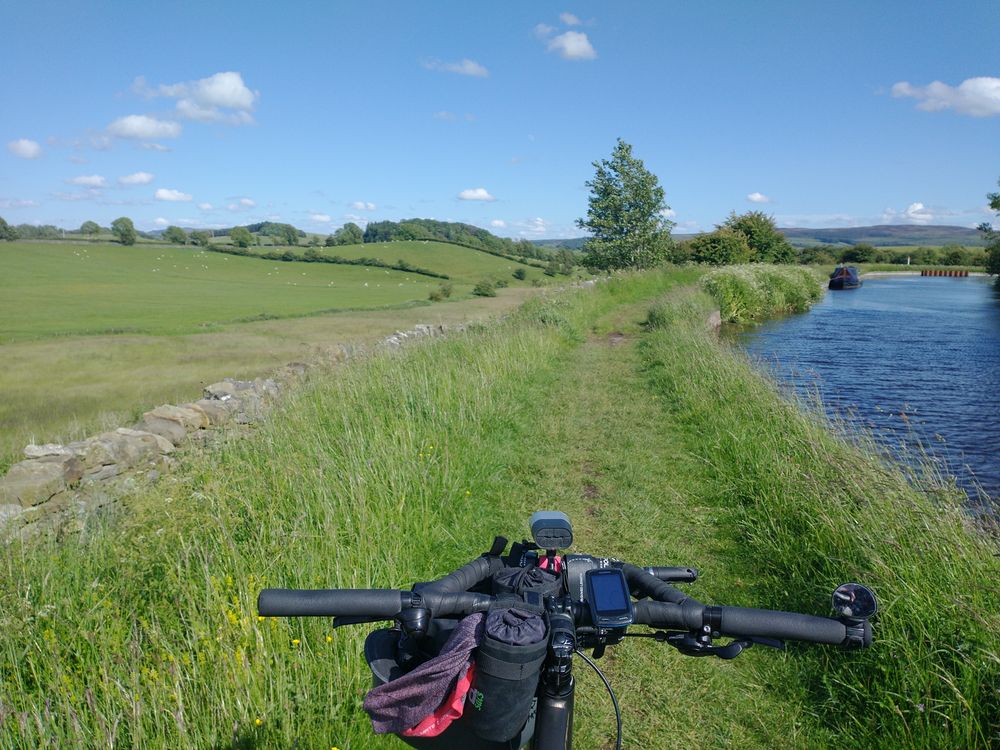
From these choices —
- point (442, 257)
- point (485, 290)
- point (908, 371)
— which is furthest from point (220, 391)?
point (442, 257)

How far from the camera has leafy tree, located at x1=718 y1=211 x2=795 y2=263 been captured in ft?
163

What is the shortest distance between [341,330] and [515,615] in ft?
86.1

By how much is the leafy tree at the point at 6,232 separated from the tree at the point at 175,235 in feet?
54.7

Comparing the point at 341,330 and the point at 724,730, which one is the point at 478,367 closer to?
the point at 724,730

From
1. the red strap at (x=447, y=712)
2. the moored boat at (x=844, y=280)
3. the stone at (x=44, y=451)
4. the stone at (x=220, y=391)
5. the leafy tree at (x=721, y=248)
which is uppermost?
the leafy tree at (x=721, y=248)

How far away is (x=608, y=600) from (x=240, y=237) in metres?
93.3

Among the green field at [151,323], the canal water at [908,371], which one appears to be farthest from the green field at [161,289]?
the canal water at [908,371]

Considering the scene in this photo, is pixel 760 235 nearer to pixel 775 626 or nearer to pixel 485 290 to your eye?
pixel 485 290

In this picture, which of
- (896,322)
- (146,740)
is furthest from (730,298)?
(146,740)

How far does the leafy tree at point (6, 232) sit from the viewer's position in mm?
70750

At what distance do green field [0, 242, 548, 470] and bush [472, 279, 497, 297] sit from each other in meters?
1.28

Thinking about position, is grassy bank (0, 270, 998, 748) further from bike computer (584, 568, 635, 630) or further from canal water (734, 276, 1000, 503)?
bike computer (584, 568, 635, 630)

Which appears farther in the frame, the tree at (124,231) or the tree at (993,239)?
the tree at (124,231)

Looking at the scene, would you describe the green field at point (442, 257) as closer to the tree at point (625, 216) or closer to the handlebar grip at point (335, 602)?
the tree at point (625, 216)
